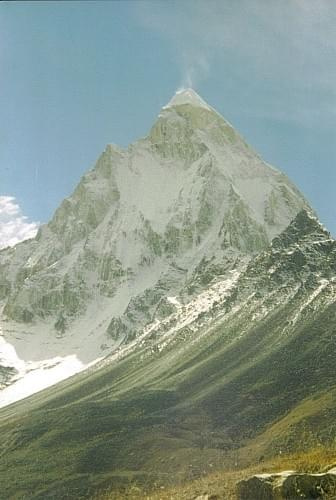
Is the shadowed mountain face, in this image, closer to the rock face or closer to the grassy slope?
the grassy slope

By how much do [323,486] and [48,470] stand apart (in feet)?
284

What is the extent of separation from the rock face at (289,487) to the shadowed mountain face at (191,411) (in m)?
44.8

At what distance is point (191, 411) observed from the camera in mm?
123250

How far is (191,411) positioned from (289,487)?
323 feet

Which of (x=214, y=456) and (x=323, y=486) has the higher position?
(x=323, y=486)

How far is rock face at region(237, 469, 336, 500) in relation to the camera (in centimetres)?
2617

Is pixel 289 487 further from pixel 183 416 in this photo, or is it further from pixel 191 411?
pixel 191 411

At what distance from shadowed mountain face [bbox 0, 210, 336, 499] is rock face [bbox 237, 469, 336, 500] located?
44.8 m

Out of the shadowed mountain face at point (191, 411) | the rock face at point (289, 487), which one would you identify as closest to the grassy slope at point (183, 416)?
the shadowed mountain face at point (191, 411)

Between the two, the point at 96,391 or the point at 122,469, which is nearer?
the point at 122,469

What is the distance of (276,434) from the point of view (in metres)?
90.9

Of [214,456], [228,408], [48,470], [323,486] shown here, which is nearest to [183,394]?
[228,408]

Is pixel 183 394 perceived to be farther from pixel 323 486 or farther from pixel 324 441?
pixel 323 486

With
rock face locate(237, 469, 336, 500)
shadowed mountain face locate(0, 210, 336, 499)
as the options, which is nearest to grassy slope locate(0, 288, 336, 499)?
shadowed mountain face locate(0, 210, 336, 499)
